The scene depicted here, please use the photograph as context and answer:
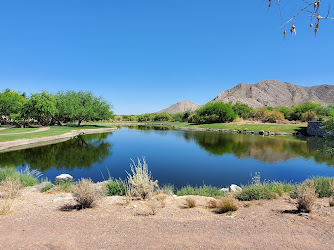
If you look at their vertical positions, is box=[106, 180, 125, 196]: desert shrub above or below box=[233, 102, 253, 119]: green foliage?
below

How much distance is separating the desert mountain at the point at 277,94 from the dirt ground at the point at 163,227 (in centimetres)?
13582

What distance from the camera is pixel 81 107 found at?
54.9 meters

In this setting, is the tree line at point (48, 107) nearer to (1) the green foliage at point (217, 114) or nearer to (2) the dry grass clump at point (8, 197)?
(1) the green foliage at point (217, 114)

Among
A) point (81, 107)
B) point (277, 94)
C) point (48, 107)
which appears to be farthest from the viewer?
point (277, 94)

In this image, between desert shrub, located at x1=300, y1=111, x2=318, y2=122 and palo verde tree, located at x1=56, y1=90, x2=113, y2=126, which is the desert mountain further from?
palo verde tree, located at x1=56, y1=90, x2=113, y2=126

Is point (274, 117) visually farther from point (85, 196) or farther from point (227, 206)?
point (85, 196)

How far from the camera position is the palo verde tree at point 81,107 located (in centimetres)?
5361

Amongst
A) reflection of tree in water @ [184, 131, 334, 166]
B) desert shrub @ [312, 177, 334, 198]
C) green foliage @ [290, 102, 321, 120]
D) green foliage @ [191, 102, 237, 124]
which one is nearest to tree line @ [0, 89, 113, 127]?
reflection of tree in water @ [184, 131, 334, 166]

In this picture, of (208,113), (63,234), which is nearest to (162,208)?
(63,234)

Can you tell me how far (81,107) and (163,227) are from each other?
5550cm

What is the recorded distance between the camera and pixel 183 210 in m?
6.41

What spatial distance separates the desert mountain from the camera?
12044cm

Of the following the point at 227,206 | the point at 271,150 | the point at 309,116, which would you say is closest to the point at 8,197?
the point at 227,206

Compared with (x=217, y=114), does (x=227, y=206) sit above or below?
below
